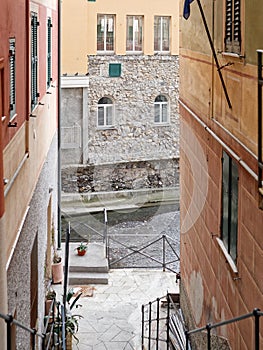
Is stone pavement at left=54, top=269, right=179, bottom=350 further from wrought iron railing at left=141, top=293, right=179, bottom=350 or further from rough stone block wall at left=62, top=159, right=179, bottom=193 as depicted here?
rough stone block wall at left=62, top=159, right=179, bottom=193

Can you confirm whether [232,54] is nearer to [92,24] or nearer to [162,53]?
[92,24]

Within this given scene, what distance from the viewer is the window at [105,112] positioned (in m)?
25.1

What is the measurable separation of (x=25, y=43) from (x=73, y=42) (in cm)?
1637

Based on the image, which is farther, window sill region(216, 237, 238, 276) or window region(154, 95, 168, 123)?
window region(154, 95, 168, 123)

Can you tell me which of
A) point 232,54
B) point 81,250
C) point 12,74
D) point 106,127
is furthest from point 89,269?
point 106,127

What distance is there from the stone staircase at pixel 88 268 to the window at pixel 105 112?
1119cm

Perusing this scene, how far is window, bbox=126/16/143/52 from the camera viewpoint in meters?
24.9

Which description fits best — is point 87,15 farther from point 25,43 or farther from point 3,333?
point 3,333

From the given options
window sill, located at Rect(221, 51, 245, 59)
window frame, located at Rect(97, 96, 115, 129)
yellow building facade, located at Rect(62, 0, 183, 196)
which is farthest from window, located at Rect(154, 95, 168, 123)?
window sill, located at Rect(221, 51, 245, 59)

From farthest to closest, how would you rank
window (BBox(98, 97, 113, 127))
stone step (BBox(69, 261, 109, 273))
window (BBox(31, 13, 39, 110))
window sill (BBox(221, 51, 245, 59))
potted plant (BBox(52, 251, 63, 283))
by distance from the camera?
window (BBox(98, 97, 113, 127)) < stone step (BBox(69, 261, 109, 273)) < potted plant (BBox(52, 251, 63, 283)) < window (BBox(31, 13, 39, 110)) < window sill (BBox(221, 51, 245, 59))

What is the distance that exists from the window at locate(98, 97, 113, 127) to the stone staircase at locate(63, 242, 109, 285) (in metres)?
11.2

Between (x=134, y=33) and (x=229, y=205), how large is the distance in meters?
19.1

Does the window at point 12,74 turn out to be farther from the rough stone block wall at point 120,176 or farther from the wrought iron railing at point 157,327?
the rough stone block wall at point 120,176

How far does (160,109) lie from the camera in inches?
1041
